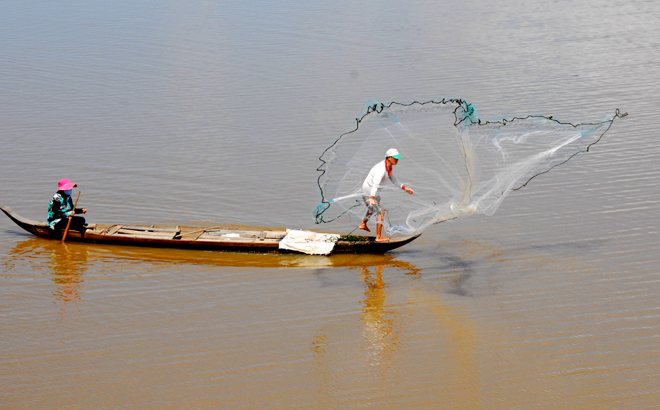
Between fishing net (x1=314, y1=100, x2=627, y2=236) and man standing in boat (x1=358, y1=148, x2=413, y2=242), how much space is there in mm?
91

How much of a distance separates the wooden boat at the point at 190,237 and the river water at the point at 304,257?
0.53ft

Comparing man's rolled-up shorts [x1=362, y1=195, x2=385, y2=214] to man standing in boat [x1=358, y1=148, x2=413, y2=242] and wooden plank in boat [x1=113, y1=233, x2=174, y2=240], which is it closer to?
man standing in boat [x1=358, y1=148, x2=413, y2=242]

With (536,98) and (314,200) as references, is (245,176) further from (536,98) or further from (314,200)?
(536,98)

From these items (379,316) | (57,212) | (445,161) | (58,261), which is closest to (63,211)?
(57,212)

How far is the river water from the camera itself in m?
7.38

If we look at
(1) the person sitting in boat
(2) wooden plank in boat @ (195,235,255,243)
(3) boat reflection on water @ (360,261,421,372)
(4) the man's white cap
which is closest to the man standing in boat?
(4) the man's white cap

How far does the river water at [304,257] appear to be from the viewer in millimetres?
7375

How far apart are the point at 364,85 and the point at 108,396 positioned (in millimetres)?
12404

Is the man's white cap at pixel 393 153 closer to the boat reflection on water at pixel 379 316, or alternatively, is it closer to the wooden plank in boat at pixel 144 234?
the boat reflection on water at pixel 379 316

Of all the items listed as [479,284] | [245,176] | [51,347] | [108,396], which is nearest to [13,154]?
[245,176]

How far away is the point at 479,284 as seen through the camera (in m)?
9.40

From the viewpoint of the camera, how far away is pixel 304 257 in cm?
1013

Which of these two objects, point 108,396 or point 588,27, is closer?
point 108,396

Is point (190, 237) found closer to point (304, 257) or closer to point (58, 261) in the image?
point (304, 257)
